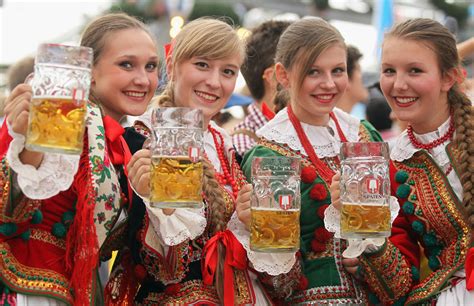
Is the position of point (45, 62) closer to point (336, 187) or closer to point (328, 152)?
point (336, 187)

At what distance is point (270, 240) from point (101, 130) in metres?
0.71

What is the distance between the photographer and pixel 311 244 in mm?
3078

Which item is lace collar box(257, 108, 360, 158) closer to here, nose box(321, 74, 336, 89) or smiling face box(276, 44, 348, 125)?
smiling face box(276, 44, 348, 125)

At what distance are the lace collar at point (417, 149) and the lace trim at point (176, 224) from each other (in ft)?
3.05

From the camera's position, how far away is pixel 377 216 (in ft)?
8.27

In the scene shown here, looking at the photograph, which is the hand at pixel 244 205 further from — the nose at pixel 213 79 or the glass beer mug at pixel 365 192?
the nose at pixel 213 79

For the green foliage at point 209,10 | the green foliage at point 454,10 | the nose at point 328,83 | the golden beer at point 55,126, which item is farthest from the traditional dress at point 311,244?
the green foliage at point 454,10

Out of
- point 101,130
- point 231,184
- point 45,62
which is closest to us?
point 45,62

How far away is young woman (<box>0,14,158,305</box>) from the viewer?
2312 millimetres

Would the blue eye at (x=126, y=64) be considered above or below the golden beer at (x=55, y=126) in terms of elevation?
below

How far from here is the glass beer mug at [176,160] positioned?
2346 millimetres

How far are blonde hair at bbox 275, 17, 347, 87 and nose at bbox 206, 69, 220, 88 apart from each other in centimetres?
33

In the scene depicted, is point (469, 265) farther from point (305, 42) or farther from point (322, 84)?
point (305, 42)

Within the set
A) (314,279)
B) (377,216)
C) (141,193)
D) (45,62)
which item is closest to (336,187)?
(377,216)
